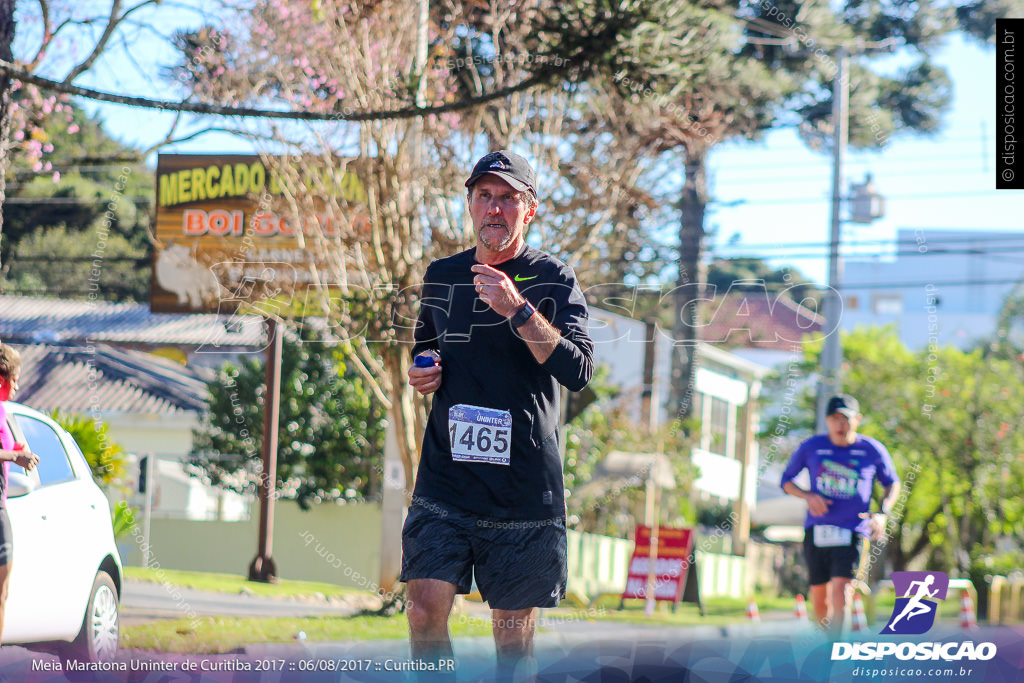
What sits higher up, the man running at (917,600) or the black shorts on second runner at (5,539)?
the black shorts on second runner at (5,539)

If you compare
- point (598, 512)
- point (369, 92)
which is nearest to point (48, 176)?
point (369, 92)

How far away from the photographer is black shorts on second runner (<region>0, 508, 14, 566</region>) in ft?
14.2

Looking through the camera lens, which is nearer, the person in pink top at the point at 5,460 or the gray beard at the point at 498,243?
the gray beard at the point at 498,243

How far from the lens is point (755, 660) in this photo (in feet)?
12.6

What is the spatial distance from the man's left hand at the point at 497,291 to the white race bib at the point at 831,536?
14.3 feet

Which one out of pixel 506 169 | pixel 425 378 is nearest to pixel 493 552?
pixel 425 378

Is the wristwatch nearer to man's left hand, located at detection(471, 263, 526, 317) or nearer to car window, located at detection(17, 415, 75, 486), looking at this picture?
man's left hand, located at detection(471, 263, 526, 317)

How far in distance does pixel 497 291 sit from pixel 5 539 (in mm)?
2261

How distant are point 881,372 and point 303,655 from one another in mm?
19445

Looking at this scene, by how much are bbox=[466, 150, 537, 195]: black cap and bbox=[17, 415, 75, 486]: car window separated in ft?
8.21

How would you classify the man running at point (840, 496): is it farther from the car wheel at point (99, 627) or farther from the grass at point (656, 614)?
the car wheel at point (99, 627)

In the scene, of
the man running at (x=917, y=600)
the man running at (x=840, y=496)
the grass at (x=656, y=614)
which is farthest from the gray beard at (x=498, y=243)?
the grass at (x=656, y=614)

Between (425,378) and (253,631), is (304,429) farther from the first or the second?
(425,378)

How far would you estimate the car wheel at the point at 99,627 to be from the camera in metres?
5.03
